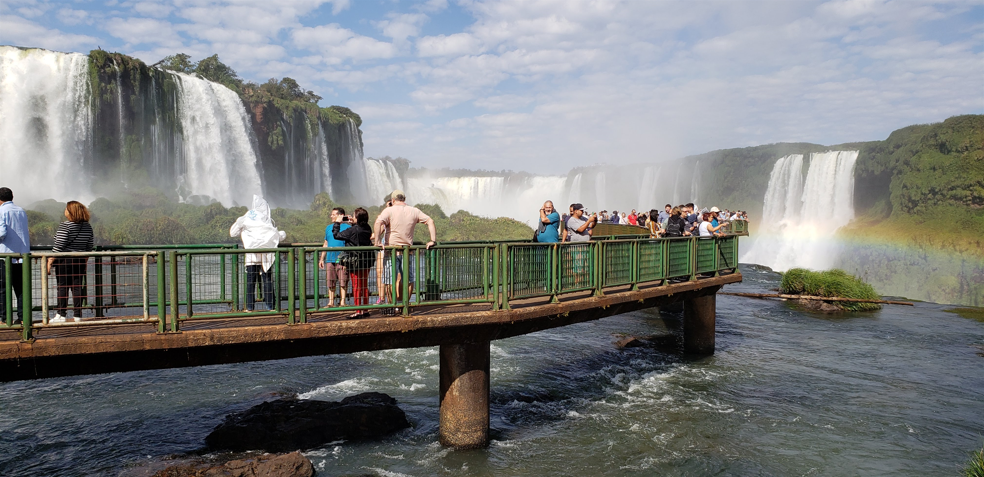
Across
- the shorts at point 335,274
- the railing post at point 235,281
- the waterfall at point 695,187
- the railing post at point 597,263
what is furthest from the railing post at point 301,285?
the waterfall at point 695,187

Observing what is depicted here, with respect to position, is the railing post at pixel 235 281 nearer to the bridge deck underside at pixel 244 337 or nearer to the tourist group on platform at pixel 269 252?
the tourist group on platform at pixel 269 252

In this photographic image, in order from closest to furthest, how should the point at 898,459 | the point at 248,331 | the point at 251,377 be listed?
the point at 248,331, the point at 898,459, the point at 251,377

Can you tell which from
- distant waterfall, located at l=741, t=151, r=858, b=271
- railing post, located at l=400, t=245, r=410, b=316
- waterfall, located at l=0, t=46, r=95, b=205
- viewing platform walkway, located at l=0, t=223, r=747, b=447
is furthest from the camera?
distant waterfall, located at l=741, t=151, r=858, b=271

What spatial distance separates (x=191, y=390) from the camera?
12797 mm

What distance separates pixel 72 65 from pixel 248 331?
150 ft

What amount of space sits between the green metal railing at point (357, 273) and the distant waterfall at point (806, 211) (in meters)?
48.7

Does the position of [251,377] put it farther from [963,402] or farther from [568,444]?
[963,402]

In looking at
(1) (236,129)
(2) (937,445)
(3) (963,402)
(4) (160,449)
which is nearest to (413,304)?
(4) (160,449)

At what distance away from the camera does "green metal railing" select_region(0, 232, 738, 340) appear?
721 cm

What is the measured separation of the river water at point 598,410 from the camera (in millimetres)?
9477

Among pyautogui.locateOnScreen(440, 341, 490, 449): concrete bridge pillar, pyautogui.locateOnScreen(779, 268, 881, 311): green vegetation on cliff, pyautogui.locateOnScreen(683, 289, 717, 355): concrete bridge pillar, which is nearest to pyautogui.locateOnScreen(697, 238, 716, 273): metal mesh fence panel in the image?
pyautogui.locateOnScreen(683, 289, 717, 355): concrete bridge pillar

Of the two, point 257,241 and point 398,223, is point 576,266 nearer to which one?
point 398,223

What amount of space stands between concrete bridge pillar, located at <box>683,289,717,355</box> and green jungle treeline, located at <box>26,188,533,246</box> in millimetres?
20250

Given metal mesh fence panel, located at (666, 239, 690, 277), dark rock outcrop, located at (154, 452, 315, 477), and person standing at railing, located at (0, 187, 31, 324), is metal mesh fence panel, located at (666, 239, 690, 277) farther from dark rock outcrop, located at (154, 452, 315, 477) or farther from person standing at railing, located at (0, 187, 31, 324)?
person standing at railing, located at (0, 187, 31, 324)
